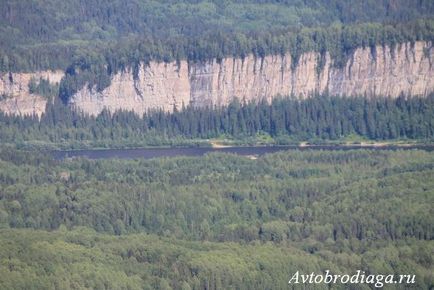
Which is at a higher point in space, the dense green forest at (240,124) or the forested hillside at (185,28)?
the forested hillside at (185,28)

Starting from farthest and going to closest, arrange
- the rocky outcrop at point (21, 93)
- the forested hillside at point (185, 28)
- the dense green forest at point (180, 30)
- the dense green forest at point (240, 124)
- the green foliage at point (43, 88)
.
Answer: the forested hillside at point (185, 28)
the dense green forest at point (180, 30)
the green foliage at point (43, 88)
the rocky outcrop at point (21, 93)
the dense green forest at point (240, 124)

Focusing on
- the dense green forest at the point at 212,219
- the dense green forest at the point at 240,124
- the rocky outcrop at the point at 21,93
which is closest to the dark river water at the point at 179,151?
the dense green forest at the point at 240,124

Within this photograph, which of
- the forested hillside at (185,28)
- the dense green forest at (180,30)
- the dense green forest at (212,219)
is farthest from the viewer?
the forested hillside at (185,28)

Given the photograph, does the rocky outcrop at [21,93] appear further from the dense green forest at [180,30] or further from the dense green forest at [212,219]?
the dense green forest at [212,219]

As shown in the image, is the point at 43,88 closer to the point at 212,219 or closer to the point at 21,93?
the point at 21,93

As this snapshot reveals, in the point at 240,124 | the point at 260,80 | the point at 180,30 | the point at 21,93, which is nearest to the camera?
the point at 240,124

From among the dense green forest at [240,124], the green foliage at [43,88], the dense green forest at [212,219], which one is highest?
the dense green forest at [212,219]

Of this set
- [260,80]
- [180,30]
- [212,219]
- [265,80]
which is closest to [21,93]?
[260,80]

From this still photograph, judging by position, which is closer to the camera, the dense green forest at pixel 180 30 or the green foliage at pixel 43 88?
the green foliage at pixel 43 88
